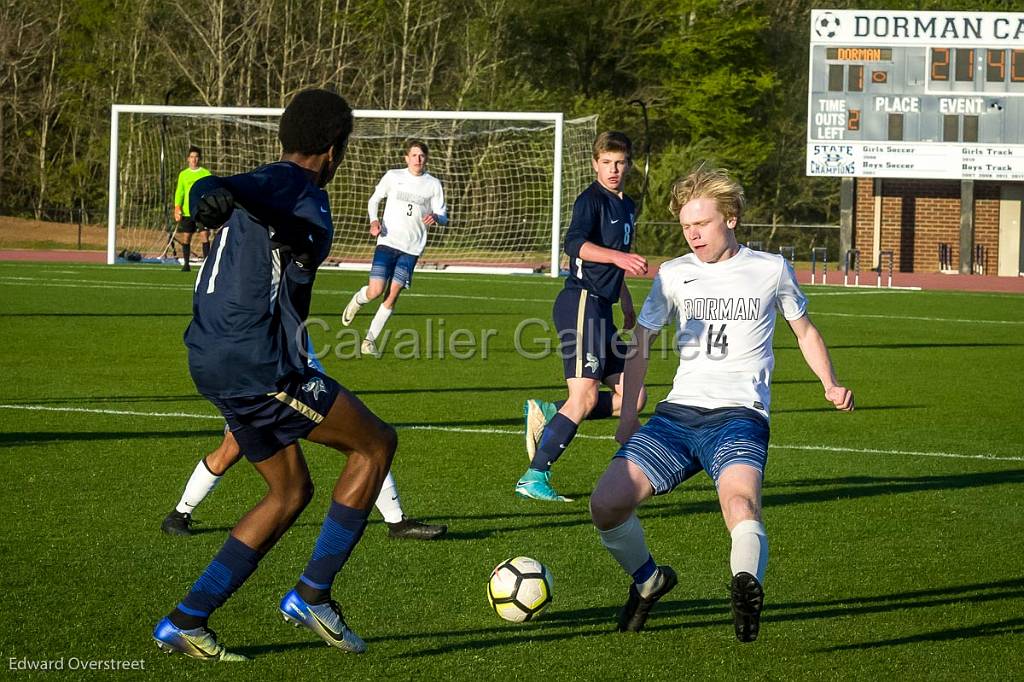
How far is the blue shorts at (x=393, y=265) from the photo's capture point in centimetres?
1510

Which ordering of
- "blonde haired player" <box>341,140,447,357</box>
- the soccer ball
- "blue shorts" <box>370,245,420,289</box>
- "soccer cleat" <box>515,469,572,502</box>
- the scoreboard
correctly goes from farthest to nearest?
the scoreboard
"blue shorts" <box>370,245,420,289</box>
"blonde haired player" <box>341,140,447,357</box>
"soccer cleat" <box>515,469,572,502</box>
the soccer ball

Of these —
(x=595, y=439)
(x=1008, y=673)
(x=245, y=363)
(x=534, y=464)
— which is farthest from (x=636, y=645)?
(x=595, y=439)

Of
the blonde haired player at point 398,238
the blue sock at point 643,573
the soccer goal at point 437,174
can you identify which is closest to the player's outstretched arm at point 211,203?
the blue sock at point 643,573

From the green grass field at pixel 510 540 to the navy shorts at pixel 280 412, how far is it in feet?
2.38

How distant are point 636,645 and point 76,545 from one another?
2.70m

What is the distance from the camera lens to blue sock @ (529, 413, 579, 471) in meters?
7.39

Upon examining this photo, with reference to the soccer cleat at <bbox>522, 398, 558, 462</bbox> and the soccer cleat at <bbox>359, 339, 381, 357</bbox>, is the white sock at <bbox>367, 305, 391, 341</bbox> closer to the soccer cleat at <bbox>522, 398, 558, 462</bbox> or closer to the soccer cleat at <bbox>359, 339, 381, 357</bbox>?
the soccer cleat at <bbox>359, 339, 381, 357</bbox>

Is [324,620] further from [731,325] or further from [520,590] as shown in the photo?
[731,325]

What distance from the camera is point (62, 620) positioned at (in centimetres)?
488

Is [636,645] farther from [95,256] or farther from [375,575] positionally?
[95,256]

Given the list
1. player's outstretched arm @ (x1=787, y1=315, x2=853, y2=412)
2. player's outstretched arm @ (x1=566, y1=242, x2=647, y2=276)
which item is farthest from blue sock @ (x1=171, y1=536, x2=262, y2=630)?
player's outstretched arm @ (x1=566, y1=242, x2=647, y2=276)

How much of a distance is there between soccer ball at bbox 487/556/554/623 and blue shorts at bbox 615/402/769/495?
0.62 meters

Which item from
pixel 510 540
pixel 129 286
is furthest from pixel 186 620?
pixel 129 286

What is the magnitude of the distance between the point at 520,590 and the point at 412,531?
4.52 ft
